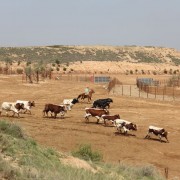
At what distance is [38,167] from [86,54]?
454 ft

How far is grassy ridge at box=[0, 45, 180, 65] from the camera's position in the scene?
13288 cm

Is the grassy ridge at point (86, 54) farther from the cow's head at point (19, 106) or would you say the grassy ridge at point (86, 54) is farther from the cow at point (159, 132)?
the cow at point (159, 132)

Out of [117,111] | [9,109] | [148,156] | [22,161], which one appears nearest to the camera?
[22,161]

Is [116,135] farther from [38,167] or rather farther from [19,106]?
[38,167]

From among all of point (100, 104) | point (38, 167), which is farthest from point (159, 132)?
point (38, 167)

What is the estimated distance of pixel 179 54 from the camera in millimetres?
173625

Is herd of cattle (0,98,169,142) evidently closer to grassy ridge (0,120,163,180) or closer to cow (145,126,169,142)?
cow (145,126,169,142)

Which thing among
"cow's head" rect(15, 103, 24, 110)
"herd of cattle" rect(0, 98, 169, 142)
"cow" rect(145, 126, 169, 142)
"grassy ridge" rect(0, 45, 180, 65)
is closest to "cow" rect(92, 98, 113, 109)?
"herd of cattle" rect(0, 98, 169, 142)

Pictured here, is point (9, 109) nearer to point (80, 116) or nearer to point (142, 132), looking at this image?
point (80, 116)

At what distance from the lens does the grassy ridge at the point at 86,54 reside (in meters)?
133

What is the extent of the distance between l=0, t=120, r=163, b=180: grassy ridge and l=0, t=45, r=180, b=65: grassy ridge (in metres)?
112

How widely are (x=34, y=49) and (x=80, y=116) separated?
403 feet

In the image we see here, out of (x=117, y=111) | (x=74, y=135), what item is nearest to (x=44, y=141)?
(x=74, y=135)

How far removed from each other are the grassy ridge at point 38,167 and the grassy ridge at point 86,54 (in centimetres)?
11247
